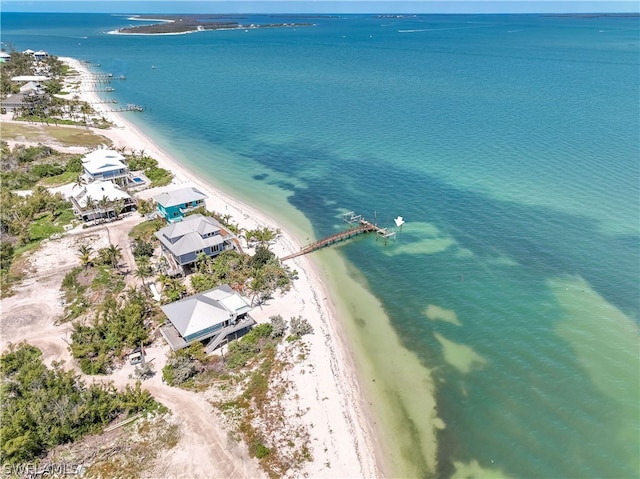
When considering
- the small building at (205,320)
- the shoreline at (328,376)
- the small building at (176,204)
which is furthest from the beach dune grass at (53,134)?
the small building at (205,320)

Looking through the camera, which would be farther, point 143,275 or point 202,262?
point 202,262

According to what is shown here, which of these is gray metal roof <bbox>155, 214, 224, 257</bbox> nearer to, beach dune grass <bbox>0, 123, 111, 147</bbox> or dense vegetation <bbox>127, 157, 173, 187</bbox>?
dense vegetation <bbox>127, 157, 173, 187</bbox>

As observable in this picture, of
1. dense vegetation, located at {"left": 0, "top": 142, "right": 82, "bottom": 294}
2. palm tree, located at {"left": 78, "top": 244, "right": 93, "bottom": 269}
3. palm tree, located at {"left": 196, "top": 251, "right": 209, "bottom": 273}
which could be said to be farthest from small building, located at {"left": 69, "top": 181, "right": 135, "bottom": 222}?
palm tree, located at {"left": 196, "top": 251, "right": 209, "bottom": 273}

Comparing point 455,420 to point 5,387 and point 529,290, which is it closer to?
point 529,290

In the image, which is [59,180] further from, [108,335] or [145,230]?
[108,335]

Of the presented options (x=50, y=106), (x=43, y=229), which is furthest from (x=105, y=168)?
(x=50, y=106)

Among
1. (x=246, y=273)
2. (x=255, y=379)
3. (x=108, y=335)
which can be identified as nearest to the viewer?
(x=255, y=379)

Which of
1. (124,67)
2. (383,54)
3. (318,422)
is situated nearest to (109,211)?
(318,422)

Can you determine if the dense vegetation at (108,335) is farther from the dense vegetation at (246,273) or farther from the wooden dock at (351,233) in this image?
the wooden dock at (351,233)
